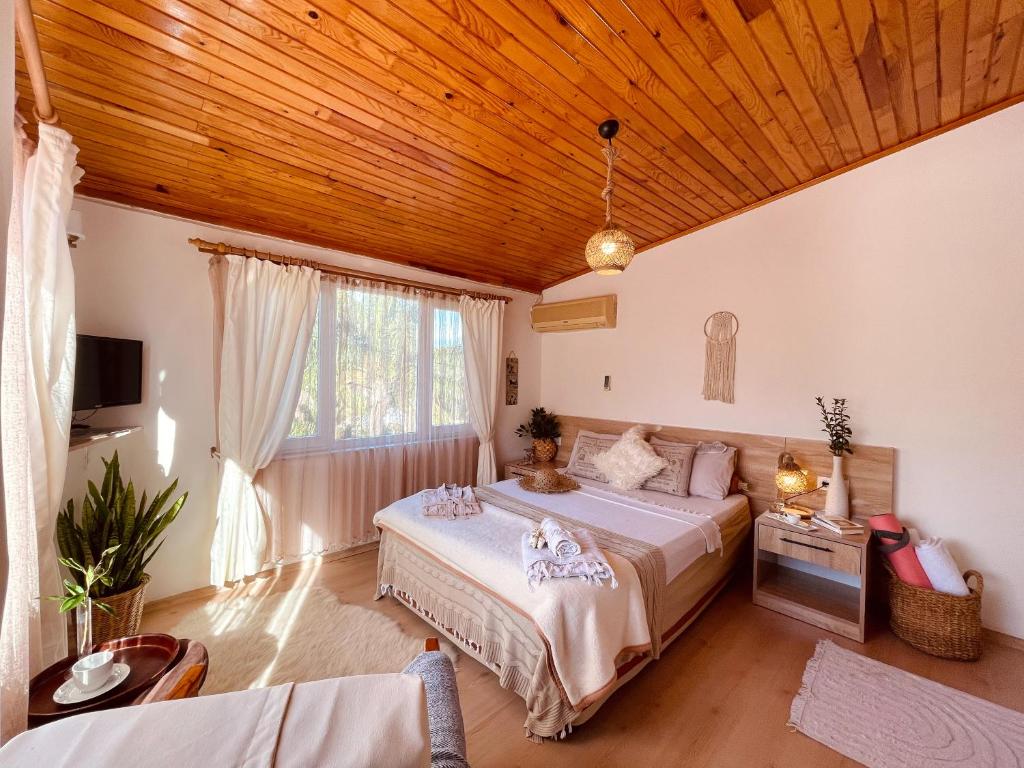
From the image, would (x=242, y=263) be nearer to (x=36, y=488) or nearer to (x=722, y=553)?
(x=36, y=488)

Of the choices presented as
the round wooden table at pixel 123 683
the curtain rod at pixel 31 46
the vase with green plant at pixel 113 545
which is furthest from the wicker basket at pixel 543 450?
the curtain rod at pixel 31 46

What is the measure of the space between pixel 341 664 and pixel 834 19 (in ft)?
12.1

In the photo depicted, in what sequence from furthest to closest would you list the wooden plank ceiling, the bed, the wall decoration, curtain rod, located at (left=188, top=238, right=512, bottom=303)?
the wall decoration, curtain rod, located at (left=188, top=238, right=512, bottom=303), the bed, the wooden plank ceiling

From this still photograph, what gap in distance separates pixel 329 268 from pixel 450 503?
1993 millimetres

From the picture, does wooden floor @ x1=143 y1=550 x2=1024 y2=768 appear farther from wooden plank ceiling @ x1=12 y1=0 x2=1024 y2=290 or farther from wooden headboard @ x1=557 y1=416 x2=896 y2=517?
wooden plank ceiling @ x1=12 y1=0 x2=1024 y2=290

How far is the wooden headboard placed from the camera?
257 cm

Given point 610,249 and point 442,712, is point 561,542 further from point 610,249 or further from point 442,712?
point 610,249

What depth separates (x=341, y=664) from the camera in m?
2.06

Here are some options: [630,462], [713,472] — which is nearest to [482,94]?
[630,462]

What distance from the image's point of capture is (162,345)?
247 cm

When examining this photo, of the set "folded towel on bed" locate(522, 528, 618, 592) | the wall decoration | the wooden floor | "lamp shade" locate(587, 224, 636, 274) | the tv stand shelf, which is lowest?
the wooden floor

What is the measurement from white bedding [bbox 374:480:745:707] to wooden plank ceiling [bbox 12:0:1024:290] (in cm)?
213

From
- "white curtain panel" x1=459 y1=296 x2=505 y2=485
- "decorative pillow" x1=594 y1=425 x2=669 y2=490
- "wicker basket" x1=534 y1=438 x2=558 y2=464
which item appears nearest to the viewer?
"decorative pillow" x1=594 y1=425 x2=669 y2=490

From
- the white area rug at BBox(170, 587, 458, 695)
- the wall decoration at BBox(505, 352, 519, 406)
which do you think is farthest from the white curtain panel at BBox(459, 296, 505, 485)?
the white area rug at BBox(170, 587, 458, 695)
